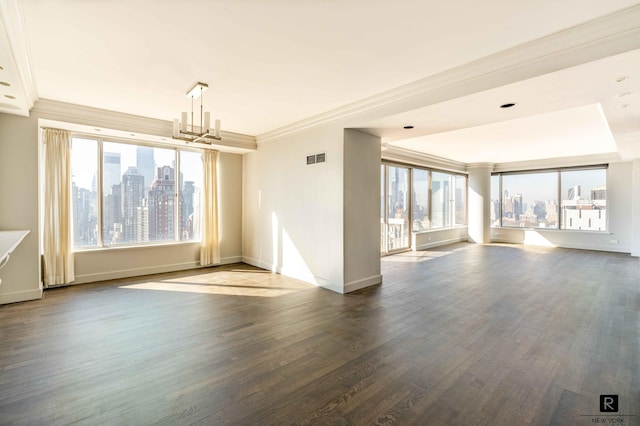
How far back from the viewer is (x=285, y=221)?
5.94 meters

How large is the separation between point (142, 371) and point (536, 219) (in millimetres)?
12278

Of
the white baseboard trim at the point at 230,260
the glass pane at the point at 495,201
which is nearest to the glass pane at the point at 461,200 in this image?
the glass pane at the point at 495,201

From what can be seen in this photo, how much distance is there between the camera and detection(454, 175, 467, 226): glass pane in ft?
37.7

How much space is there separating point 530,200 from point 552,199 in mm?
655

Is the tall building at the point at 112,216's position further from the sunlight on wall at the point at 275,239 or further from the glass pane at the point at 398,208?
the glass pane at the point at 398,208

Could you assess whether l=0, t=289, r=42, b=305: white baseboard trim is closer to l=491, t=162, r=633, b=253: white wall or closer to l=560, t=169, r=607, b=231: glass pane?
l=491, t=162, r=633, b=253: white wall

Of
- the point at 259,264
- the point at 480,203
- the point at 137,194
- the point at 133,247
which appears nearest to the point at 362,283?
the point at 259,264

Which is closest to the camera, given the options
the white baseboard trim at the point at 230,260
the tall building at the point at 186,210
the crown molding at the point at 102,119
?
the crown molding at the point at 102,119

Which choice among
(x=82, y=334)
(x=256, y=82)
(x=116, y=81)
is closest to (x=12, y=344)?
(x=82, y=334)

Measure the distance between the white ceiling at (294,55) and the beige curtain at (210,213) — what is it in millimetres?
2000

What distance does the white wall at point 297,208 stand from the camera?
4898 millimetres

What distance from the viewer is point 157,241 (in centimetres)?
616

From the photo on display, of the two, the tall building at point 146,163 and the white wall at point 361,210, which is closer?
the white wall at point 361,210

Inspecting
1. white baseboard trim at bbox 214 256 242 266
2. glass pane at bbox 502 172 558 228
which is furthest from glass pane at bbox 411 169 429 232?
white baseboard trim at bbox 214 256 242 266
